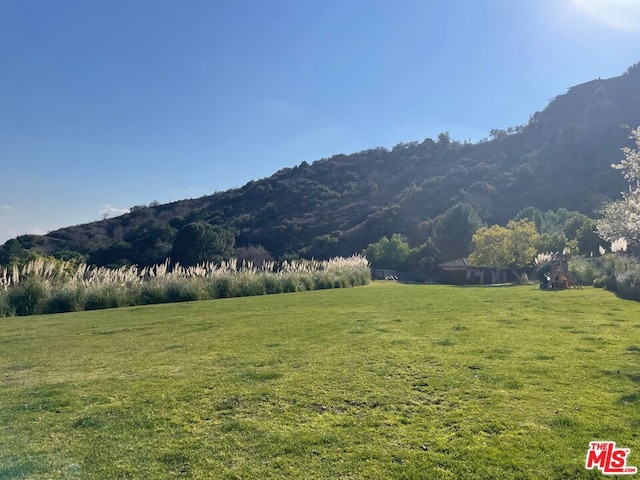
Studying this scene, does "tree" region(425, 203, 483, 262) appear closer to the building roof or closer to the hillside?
the building roof

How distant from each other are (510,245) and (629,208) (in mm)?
19477

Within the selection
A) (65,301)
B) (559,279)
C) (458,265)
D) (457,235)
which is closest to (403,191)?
(457,235)

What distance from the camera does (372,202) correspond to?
59.8 m

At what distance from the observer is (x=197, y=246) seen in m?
39.0

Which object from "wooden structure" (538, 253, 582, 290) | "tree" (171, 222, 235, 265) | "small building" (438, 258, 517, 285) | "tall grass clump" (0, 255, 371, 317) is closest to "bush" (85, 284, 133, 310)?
"tall grass clump" (0, 255, 371, 317)

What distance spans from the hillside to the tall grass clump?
80.6 feet

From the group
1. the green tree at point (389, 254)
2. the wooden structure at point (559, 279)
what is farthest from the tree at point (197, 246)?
the wooden structure at point (559, 279)

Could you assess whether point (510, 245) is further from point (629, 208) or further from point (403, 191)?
point (403, 191)

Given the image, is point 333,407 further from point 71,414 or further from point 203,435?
point 71,414

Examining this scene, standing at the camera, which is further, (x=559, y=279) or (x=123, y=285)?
(x=559, y=279)

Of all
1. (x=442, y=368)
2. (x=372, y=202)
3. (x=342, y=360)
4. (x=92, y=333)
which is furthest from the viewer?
(x=372, y=202)

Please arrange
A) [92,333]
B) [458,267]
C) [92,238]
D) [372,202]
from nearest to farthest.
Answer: [92,333] < [458,267] < [92,238] < [372,202]

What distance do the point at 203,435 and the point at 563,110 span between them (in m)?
83.2

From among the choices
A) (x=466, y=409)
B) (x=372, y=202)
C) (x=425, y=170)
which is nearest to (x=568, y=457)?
(x=466, y=409)
